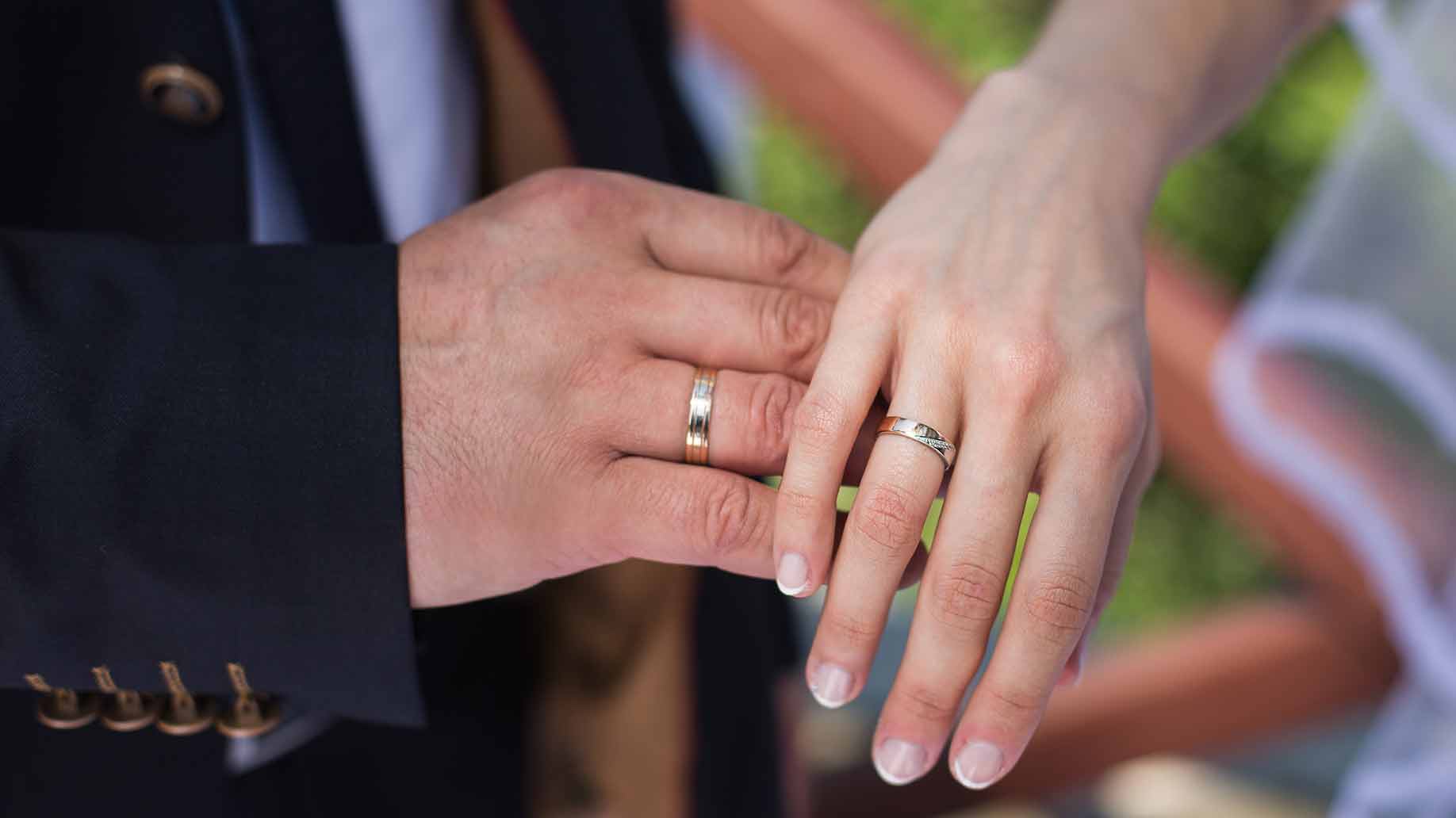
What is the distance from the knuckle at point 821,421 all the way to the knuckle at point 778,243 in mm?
102

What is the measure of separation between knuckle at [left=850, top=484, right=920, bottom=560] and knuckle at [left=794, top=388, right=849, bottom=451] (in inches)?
1.4

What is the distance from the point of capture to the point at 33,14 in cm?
66

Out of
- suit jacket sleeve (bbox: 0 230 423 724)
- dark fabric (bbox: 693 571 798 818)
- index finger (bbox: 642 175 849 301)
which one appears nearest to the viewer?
suit jacket sleeve (bbox: 0 230 423 724)

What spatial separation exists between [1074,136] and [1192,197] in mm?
1633

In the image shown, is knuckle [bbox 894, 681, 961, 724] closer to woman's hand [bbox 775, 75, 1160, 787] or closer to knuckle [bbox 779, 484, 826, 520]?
woman's hand [bbox 775, 75, 1160, 787]

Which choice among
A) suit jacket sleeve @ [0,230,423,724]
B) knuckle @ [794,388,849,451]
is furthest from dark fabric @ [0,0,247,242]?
knuckle @ [794,388,849,451]

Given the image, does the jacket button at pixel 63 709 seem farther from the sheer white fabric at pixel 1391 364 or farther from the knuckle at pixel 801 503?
the sheer white fabric at pixel 1391 364

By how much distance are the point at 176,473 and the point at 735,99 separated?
2159 mm

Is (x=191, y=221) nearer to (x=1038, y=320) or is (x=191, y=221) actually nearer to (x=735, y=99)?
(x=1038, y=320)

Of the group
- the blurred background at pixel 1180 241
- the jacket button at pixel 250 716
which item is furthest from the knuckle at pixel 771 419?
the blurred background at pixel 1180 241

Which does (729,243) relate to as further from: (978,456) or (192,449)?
(192,449)

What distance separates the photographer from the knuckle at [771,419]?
62 centimetres

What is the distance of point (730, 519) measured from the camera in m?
0.61

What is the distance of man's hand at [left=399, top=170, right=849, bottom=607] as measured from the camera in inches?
23.7
